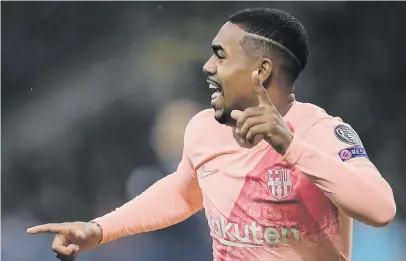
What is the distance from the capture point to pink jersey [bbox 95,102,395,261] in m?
0.99

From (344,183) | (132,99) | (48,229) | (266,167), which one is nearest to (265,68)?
(266,167)

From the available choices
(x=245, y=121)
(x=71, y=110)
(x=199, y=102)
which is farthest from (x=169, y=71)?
(x=245, y=121)

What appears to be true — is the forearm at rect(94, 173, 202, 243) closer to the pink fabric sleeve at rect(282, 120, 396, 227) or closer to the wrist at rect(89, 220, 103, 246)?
the wrist at rect(89, 220, 103, 246)

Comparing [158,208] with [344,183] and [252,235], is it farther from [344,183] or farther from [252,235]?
[344,183]

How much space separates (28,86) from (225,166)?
117 centimetres

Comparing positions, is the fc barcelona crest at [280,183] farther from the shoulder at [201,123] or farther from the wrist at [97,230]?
the wrist at [97,230]

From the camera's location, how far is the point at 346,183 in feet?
3.22

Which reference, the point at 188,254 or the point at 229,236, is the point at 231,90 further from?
the point at 188,254

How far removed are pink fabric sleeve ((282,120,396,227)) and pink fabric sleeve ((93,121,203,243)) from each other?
1.49ft

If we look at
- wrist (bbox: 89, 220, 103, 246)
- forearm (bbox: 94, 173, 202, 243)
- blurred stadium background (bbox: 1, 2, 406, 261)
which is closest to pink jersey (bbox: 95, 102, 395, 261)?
forearm (bbox: 94, 173, 202, 243)

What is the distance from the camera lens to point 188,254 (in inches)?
84.0

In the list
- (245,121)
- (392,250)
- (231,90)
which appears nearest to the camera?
(245,121)

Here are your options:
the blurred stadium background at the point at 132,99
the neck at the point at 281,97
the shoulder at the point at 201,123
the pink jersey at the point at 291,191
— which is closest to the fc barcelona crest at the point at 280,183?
the pink jersey at the point at 291,191

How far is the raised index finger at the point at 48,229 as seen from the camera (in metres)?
1.27
